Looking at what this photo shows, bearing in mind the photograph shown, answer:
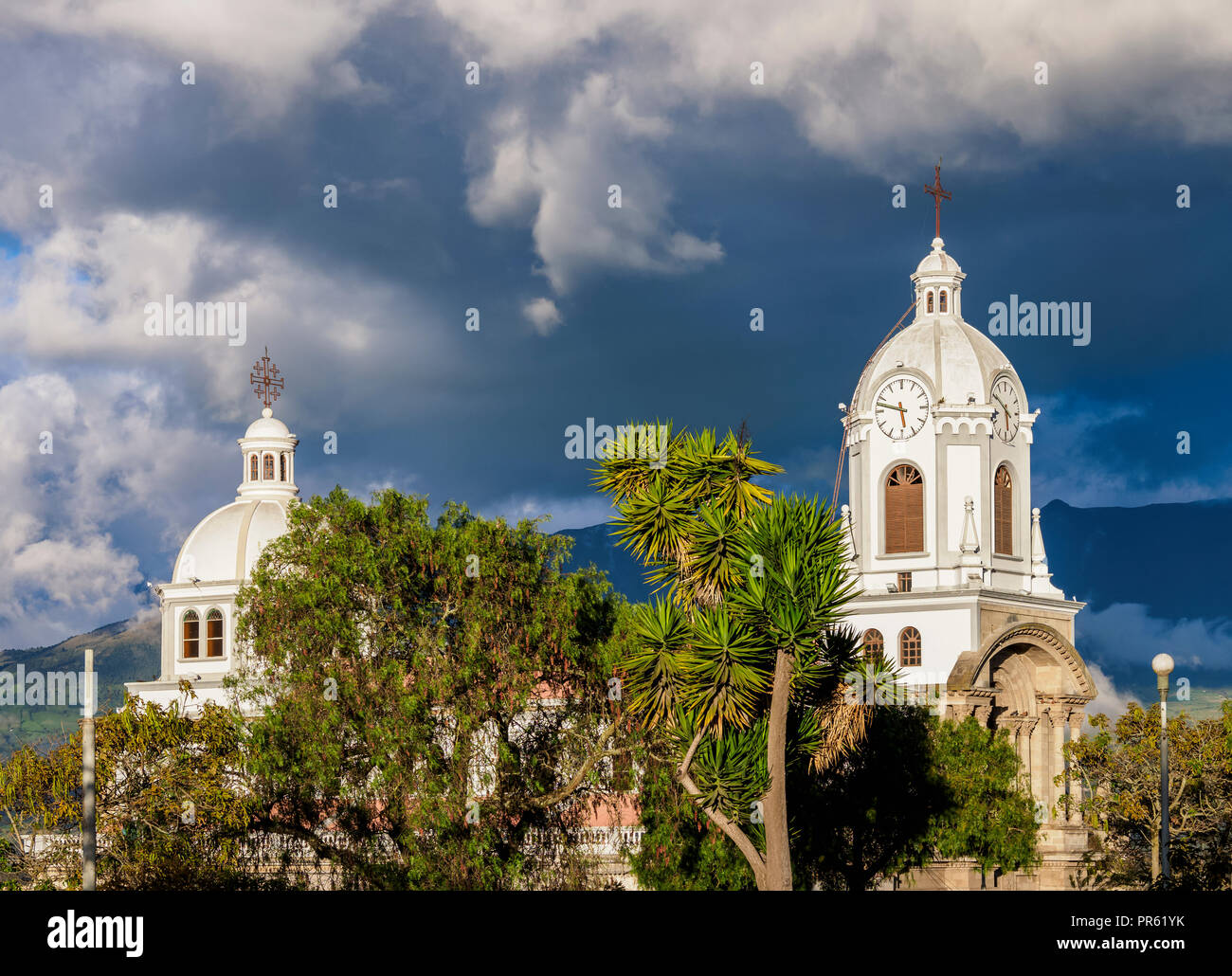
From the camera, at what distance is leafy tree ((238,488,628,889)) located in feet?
116

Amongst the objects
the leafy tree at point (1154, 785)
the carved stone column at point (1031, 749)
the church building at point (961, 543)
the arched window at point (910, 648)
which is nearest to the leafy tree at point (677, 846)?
the leafy tree at point (1154, 785)

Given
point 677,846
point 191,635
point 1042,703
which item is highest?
point 191,635

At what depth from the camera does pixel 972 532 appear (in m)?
57.6

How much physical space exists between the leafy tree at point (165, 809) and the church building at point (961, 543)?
962 inches

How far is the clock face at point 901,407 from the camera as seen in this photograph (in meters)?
59.0

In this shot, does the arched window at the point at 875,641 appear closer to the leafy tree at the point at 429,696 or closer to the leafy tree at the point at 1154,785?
the leafy tree at the point at 1154,785

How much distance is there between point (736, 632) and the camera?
26250mm

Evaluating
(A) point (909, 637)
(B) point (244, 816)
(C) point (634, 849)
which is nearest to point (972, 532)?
(A) point (909, 637)

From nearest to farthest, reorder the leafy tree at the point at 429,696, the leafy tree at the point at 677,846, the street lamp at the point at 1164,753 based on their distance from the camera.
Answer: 1. the street lamp at the point at 1164,753
2. the leafy tree at the point at 429,696
3. the leafy tree at the point at 677,846

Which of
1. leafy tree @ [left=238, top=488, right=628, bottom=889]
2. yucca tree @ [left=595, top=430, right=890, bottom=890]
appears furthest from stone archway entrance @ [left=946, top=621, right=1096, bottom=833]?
yucca tree @ [left=595, top=430, right=890, bottom=890]

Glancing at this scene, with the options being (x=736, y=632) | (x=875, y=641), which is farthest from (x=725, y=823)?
(x=875, y=641)

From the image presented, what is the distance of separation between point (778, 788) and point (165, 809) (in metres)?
15.5

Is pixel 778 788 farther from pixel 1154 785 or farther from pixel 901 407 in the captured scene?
pixel 901 407
